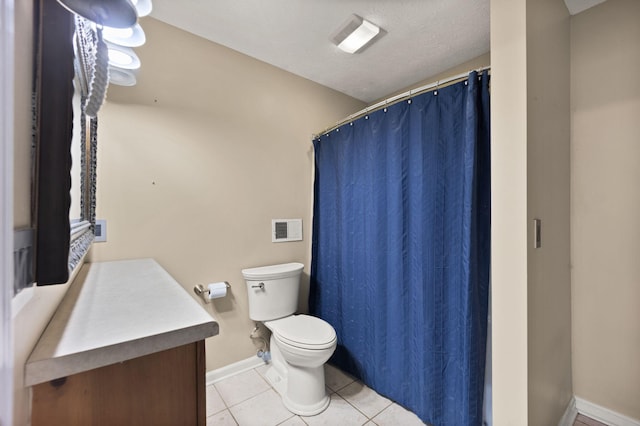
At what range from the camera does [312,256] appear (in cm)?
231

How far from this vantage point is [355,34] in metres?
1.71

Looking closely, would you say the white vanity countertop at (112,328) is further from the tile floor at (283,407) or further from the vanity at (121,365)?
the tile floor at (283,407)

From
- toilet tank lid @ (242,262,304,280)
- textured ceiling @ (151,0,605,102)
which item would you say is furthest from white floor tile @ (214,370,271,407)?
textured ceiling @ (151,0,605,102)

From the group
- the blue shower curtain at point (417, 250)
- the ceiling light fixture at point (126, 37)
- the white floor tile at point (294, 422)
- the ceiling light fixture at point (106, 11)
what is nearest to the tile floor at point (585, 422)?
the blue shower curtain at point (417, 250)

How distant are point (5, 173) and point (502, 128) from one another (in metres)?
1.39

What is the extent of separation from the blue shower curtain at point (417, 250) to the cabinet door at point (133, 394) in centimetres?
122

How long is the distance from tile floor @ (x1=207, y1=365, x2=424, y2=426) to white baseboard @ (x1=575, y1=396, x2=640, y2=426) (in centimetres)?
100

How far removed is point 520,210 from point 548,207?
1.36 ft

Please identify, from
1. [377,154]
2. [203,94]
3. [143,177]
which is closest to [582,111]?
[377,154]

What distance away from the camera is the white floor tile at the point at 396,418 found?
1.46 metres

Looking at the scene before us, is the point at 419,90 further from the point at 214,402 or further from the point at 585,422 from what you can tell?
the point at 214,402

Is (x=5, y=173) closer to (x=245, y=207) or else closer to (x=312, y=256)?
(x=245, y=207)

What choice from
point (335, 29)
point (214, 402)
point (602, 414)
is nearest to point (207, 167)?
point (335, 29)

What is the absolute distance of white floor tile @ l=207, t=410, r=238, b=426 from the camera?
1.46 metres
